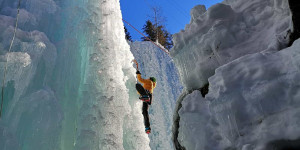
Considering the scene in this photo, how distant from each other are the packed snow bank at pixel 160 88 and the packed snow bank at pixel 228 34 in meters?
8.30

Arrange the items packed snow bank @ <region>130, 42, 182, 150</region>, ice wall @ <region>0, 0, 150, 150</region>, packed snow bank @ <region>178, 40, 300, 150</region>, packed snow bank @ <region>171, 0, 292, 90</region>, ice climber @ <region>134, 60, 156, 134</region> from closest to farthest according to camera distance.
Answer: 1. packed snow bank @ <region>178, 40, 300, 150</region>
2. packed snow bank @ <region>171, 0, 292, 90</region>
3. ice wall @ <region>0, 0, 150, 150</region>
4. ice climber @ <region>134, 60, 156, 134</region>
5. packed snow bank @ <region>130, 42, 182, 150</region>

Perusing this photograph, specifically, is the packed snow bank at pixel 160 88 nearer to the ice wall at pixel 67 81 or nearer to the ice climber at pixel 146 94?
the ice climber at pixel 146 94

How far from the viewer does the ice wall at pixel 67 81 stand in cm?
369

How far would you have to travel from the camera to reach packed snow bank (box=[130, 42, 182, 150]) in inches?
452

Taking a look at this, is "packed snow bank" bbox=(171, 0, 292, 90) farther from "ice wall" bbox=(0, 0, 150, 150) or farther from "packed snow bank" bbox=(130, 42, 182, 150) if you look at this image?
"packed snow bank" bbox=(130, 42, 182, 150)

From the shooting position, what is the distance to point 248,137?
2.20m

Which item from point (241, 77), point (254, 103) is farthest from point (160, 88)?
point (254, 103)

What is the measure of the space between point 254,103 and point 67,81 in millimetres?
3800

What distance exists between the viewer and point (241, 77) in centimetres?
237

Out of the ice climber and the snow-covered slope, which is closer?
the snow-covered slope

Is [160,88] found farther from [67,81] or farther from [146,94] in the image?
[67,81]

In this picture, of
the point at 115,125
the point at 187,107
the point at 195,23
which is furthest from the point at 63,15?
the point at 187,107

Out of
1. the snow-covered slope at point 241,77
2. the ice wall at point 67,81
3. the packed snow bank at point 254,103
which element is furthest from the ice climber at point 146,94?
the packed snow bank at point 254,103

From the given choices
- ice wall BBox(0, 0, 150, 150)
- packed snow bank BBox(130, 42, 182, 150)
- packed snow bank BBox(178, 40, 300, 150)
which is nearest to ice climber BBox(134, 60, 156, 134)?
ice wall BBox(0, 0, 150, 150)
